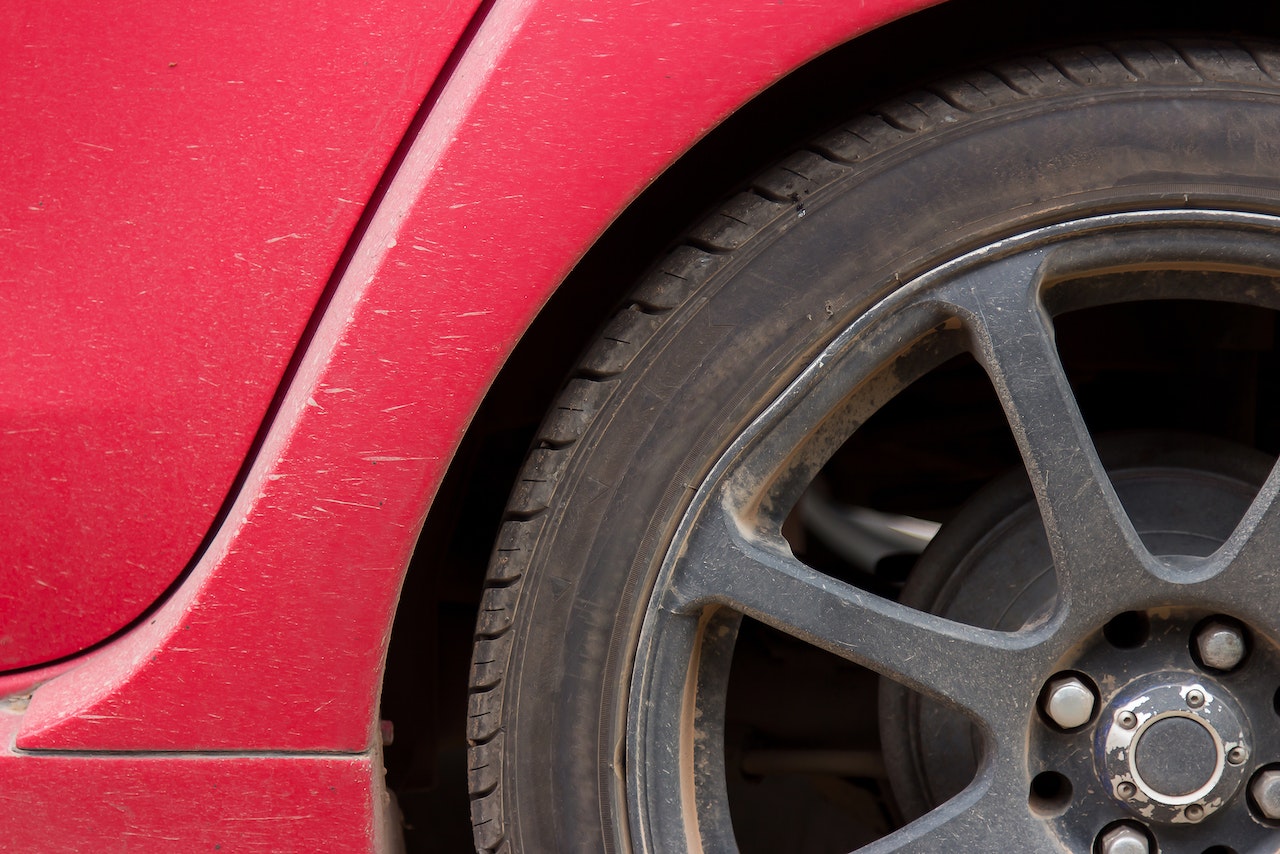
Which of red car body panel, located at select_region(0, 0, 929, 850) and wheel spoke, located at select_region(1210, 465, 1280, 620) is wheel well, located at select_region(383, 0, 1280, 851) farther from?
wheel spoke, located at select_region(1210, 465, 1280, 620)

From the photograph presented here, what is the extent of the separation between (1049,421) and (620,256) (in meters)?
0.49

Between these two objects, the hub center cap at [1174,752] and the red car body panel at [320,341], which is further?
the hub center cap at [1174,752]

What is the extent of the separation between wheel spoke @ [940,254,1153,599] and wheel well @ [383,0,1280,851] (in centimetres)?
22

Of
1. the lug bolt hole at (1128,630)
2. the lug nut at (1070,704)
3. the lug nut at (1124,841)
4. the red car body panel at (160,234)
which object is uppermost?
the red car body panel at (160,234)

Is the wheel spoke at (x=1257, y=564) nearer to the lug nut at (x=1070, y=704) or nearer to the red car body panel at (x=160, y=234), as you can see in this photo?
the lug nut at (x=1070, y=704)

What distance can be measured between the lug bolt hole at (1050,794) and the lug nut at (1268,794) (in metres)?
0.19

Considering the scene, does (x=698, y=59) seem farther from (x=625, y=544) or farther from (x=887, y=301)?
(x=625, y=544)

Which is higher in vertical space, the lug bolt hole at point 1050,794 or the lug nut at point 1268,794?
the lug bolt hole at point 1050,794

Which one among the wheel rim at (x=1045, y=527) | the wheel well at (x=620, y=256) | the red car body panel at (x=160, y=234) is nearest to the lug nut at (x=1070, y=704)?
the wheel rim at (x=1045, y=527)

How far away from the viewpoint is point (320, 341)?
917 mm

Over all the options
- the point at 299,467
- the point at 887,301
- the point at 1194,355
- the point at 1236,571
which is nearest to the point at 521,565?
the point at 299,467

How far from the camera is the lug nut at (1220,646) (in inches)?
39.1

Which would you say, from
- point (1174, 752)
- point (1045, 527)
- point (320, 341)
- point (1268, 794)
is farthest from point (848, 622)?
point (320, 341)

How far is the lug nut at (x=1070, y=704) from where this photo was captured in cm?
98
